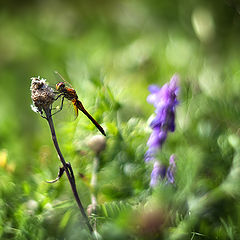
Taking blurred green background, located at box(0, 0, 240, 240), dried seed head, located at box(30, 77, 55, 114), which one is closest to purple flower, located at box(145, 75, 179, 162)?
blurred green background, located at box(0, 0, 240, 240)

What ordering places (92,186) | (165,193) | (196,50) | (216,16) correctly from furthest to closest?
(216,16), (196,50), (92,186), (165,193)

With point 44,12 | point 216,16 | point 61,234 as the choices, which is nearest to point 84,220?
point 61,234

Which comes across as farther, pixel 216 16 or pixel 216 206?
pixel 216 16

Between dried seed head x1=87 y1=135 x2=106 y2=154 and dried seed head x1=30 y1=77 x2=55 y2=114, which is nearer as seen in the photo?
dried seed head x1=30 y1=77 x2=55 y2=114

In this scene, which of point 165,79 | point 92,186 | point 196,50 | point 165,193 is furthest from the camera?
point 196,50

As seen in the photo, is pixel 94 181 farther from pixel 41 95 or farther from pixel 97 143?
pixel 41 95

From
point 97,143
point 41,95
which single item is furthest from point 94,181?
point 41,95

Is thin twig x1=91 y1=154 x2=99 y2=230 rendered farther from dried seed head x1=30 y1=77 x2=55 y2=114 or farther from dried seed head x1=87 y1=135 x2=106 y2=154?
dried seed head x1=30 y1=77 x2=55 y2=114

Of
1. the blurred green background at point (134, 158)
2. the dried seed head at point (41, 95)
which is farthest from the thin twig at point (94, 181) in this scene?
the dried seed head at point (41, 95)

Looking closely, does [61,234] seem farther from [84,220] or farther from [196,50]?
[196,50]
